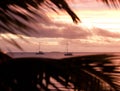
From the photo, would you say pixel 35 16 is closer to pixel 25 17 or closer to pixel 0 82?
pixel 25 17

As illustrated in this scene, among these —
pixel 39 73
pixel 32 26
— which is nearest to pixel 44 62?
pixel 39 73

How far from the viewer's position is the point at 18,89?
2.52 metres

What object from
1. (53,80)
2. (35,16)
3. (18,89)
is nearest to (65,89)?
(53,80)

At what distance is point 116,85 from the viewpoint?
2.70 meters

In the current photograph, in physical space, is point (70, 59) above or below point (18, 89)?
above

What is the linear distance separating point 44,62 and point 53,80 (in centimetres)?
14

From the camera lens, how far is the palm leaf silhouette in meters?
2.56

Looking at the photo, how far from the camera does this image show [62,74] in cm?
264

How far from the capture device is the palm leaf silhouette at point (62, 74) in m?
2.56

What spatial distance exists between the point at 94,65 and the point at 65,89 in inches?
10.1

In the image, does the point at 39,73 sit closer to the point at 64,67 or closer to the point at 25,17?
the point at 64,67

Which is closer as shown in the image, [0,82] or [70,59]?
[0,82]

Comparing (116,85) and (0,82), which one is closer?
(0,82)

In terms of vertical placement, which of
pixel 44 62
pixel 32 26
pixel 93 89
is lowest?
pixel 93 89
